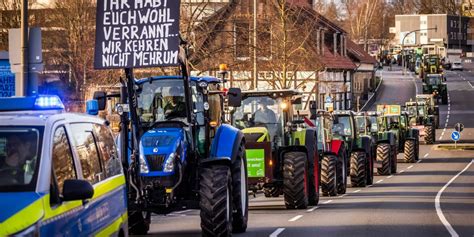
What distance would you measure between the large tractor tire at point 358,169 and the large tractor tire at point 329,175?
521 cm

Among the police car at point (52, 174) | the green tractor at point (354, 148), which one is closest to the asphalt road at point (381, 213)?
the green tractor at point (354, 148)

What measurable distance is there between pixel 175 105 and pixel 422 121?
54.7 meters

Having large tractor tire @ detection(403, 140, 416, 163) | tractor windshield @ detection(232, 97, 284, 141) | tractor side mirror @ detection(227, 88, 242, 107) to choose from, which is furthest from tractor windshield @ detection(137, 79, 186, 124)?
large tractor tire @ detection(403, 140, 416, 163)

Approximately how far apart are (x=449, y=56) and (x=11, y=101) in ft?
554

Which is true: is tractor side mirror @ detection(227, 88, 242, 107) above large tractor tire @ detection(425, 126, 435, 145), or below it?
above

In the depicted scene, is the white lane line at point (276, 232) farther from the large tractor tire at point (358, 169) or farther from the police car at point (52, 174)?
the large tractor tire at point (358, 169)

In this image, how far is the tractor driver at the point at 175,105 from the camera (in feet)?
55.2

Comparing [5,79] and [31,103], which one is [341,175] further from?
[31,103]

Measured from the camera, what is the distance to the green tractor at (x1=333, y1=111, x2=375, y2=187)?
34638mm

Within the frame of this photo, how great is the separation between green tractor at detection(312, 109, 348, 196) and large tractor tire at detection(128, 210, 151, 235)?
9.34 metres

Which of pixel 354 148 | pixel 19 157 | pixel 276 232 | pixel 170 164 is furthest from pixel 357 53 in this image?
pixel 19 157

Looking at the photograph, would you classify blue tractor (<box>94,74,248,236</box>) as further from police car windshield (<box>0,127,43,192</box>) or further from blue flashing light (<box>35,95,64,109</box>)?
police car windshield (<box>0,127,43,192</box>)

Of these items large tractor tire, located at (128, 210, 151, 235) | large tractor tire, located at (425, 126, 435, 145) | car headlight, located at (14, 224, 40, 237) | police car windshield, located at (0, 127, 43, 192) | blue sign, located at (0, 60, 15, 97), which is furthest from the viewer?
large tractor tire, located at (425, 126, 435, 145)

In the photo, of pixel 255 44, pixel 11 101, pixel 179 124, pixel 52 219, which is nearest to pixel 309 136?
pixel 179 124
